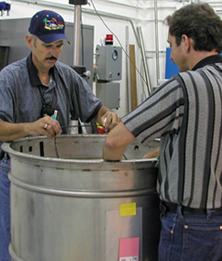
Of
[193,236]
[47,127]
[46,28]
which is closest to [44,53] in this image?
[46,28]

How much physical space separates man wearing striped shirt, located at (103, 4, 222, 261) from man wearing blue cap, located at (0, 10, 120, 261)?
1.54ft

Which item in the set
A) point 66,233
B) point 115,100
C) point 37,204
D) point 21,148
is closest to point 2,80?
point 21,148

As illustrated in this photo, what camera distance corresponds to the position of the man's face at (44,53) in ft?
4.26

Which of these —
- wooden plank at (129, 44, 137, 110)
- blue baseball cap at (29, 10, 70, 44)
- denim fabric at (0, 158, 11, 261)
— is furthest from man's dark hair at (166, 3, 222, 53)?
wooden plank at (129, 44, 137, 110)

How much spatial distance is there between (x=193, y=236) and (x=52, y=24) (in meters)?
0.93

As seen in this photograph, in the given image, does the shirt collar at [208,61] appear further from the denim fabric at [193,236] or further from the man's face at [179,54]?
the denim fabric at [193,236]

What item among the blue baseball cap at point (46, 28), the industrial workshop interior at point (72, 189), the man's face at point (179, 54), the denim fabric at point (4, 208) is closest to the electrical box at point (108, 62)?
the industrial workshop interior at point (72, 189)

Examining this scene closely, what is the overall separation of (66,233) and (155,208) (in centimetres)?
27

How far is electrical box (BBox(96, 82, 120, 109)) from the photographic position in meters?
4.00

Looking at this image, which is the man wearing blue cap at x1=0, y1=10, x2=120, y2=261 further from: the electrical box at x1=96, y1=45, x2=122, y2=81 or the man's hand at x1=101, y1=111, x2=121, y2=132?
the electrical box at x1=96, y1=45, x2=122, y2=81

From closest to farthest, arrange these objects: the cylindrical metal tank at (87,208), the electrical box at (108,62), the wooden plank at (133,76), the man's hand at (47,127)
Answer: the cylindrical metal tank at (87,208), the man's hand at (47,127), the electrical box at (108,62), the wooden plank at (133,76)

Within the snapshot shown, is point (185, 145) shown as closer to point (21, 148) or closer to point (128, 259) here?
point (128, 259)

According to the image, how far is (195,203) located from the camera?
2.71 feet

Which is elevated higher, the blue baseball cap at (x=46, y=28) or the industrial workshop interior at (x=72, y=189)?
the blue baseball cap at (x=46, y=28)
